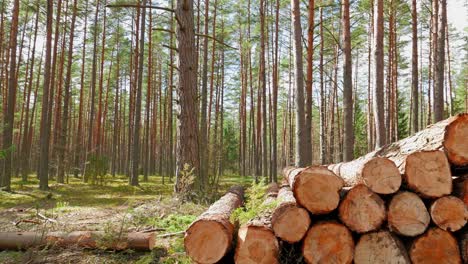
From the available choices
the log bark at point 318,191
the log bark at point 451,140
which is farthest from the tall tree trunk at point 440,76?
the log bark at point 318,191

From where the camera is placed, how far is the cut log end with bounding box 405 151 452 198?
3.32 metres

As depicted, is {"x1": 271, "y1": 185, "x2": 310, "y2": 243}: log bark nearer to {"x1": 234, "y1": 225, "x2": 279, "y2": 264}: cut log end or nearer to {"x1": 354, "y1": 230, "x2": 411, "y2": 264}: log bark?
{"x1": 234, "y1": 225, "x2": 279, "y2": 264}: cut log end

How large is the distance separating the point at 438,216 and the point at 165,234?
3.39m

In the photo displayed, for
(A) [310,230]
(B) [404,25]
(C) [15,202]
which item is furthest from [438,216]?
(B) [404,25]

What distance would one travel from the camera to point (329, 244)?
3.33 metres

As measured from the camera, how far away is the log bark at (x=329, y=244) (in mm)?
3309

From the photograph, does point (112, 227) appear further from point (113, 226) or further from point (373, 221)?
point (373, 221)

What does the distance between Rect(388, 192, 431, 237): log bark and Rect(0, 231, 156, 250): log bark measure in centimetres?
280

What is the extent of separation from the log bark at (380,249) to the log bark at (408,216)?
114mm

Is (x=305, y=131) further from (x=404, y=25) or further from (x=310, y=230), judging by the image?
(x=404, y=25)

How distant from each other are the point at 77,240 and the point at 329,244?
3.11 metres

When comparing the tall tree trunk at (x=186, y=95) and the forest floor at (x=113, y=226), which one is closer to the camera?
the forest floor at (x=113, y=226)

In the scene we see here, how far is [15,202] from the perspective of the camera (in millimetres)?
11188

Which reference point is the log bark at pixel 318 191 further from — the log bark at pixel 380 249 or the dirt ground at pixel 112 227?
the dirt ground at pixel 112 227
